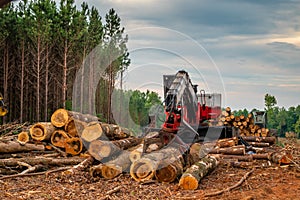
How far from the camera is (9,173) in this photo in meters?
9.55

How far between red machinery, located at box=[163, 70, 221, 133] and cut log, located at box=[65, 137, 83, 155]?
2969 millimetres

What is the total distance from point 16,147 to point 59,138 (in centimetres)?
147

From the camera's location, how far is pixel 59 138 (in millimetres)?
12320

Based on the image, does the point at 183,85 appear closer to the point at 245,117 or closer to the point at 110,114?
the point at 245,117


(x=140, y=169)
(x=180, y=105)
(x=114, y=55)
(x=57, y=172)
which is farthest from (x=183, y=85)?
(x=114, y=55)

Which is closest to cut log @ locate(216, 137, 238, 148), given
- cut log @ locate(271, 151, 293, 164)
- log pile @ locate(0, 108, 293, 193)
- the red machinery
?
log pile @ locate(0, 108, 293, 193)

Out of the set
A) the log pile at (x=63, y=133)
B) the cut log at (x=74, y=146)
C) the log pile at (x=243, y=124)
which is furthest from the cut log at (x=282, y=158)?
the log pile at (x=243, y=124)

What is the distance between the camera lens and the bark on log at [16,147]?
35.1 ft

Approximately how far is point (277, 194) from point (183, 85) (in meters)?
4.24

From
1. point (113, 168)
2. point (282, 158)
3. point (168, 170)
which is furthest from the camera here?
point (282, 158)

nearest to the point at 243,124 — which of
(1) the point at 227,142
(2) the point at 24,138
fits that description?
(1) the point at 227,142

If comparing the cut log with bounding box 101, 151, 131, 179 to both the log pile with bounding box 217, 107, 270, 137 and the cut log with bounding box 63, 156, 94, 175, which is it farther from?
the log pile with bounding box 217, 107, 270, 137

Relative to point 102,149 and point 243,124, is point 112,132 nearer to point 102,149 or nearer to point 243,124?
point 102,149

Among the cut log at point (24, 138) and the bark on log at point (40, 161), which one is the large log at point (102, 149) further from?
the cut log at point (24, 138)
